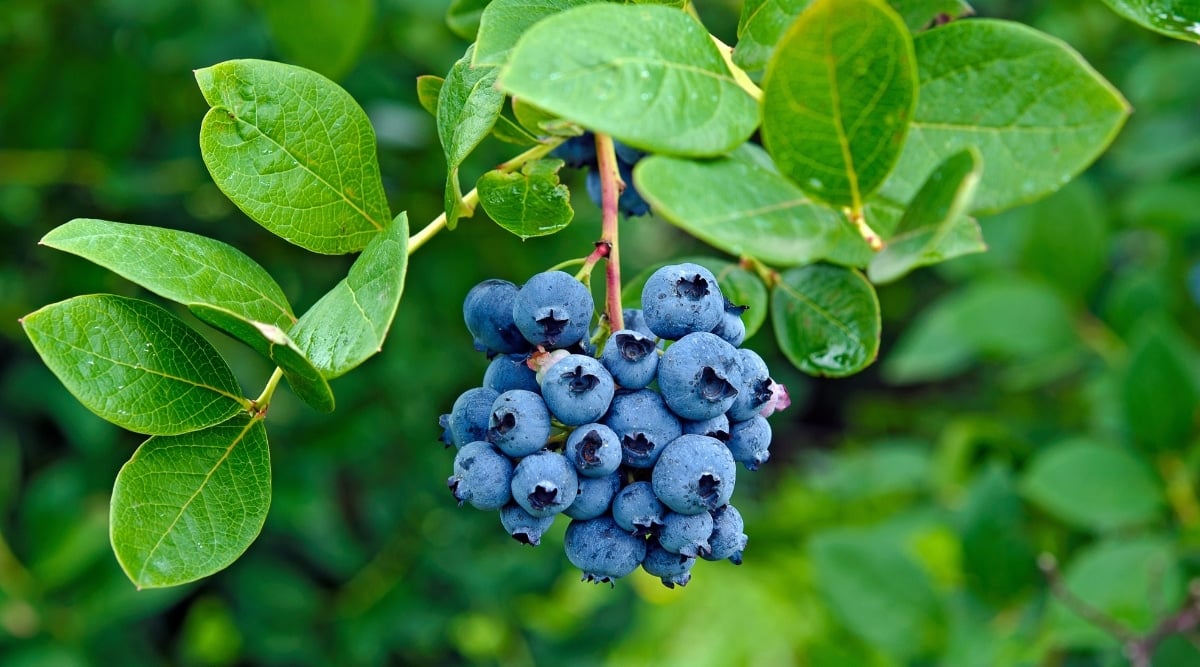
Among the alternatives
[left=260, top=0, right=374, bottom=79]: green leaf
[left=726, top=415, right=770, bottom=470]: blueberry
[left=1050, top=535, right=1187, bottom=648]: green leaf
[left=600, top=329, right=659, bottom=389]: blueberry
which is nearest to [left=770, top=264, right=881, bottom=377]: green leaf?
[left=726, top=415, right=770, bottom=470]: blueberry

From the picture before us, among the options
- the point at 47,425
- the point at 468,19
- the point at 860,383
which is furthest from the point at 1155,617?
the point at 860,383

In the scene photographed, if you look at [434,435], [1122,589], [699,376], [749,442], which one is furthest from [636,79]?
[434,435]

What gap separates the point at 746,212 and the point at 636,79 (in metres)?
0.11

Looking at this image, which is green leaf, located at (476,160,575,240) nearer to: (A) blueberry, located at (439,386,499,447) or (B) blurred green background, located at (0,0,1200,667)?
(A) blueberry, located at (439,386,499,447)

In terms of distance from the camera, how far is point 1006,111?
0.71m

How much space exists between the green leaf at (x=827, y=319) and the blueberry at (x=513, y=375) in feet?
0.92

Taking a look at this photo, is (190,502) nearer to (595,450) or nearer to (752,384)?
(595,450)

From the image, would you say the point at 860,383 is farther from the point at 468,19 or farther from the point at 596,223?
the point at 468,19

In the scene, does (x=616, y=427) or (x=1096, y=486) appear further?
(x=1096, y=486)

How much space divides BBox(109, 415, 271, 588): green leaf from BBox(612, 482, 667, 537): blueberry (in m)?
0.27

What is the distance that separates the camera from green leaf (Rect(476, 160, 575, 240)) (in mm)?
808

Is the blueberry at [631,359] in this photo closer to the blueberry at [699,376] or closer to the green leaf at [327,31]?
the blueberry at [699,376]

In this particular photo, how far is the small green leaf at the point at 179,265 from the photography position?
72cm

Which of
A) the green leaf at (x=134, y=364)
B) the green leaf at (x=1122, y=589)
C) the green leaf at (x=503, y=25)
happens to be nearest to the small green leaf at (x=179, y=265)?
the green leaf at (x=134, y=364)
